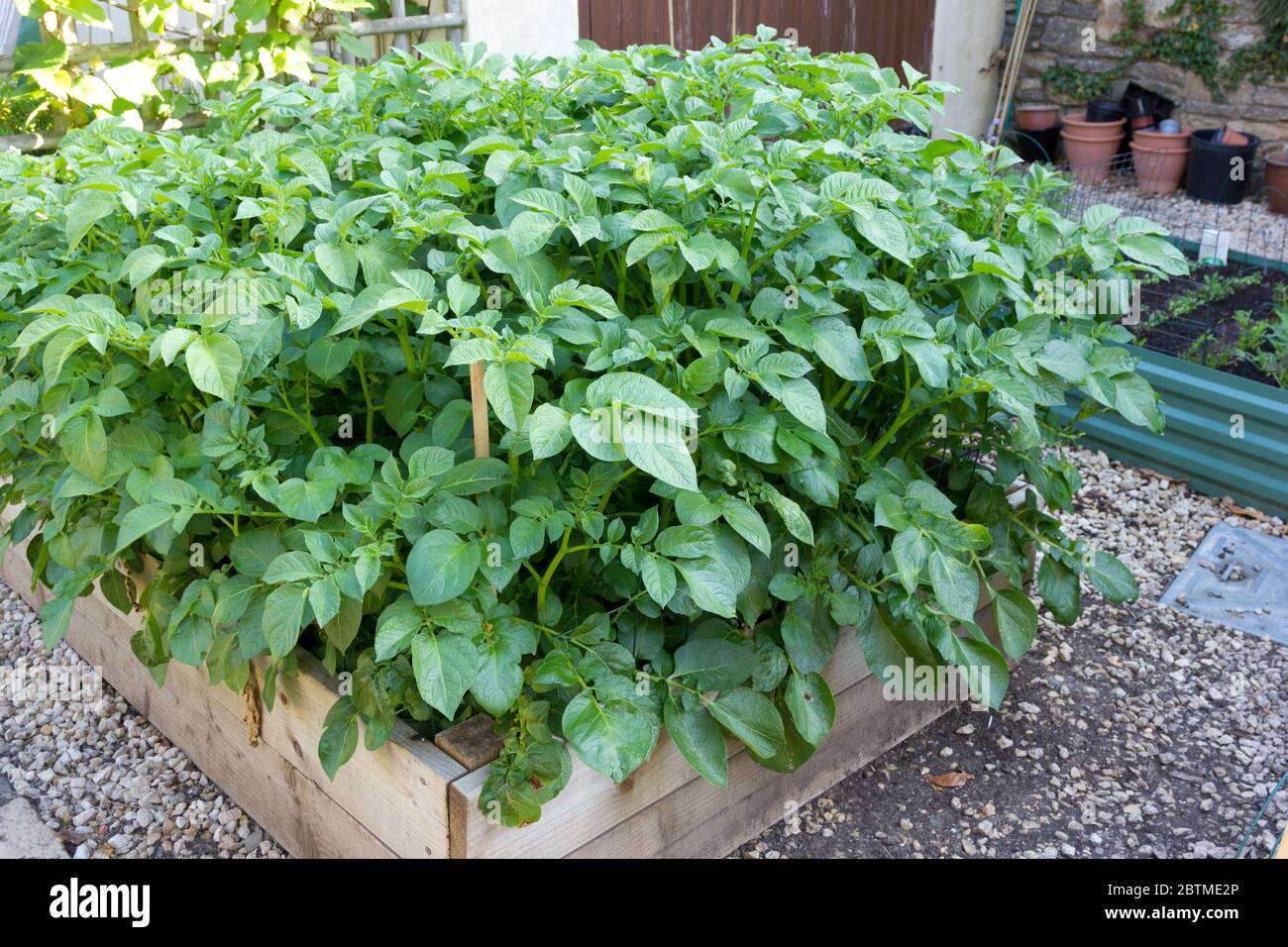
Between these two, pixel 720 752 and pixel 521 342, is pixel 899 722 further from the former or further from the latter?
pixel 521 342

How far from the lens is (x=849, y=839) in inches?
83.5

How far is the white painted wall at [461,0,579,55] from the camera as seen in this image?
4.39 meters

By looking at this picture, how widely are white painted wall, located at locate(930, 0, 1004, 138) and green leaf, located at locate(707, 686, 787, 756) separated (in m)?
5.49

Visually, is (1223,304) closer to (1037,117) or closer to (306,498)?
(1037,117)

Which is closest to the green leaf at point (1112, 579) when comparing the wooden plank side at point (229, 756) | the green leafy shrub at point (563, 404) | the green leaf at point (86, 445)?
the green leafy shrub at point (563, 404)

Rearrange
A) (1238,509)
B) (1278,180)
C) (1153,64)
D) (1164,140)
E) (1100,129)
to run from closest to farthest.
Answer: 1. (1238,509)
2. (1278,180)
3. (1164,140)
4. (1100,129)
5. (1153,64)

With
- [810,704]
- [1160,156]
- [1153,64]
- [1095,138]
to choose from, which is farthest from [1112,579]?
[1153,64]

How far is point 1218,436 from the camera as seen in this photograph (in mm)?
3312

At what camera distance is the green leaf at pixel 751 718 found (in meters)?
1.73

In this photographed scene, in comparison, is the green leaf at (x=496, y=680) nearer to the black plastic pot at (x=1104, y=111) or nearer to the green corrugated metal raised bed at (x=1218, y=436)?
the green corrugated metal raised bed at (x=1218, y=436)

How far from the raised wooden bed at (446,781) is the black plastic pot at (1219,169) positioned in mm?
4616

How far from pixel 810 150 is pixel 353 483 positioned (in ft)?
2.98

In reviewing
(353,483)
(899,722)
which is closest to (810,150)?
(353,483)

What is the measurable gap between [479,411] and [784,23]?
4563 millimetres
